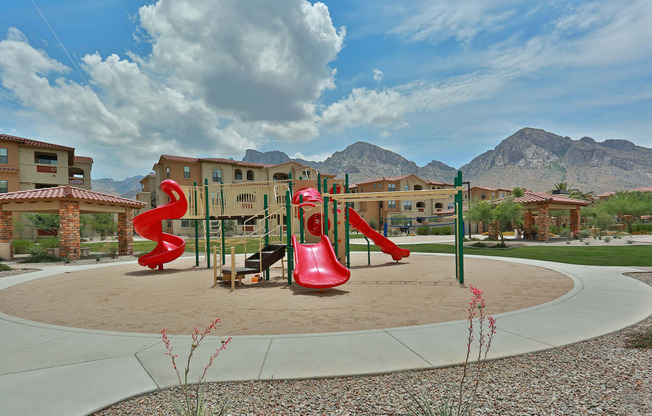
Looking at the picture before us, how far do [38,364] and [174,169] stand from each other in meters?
48.5

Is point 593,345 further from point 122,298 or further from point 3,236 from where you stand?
point 3,236

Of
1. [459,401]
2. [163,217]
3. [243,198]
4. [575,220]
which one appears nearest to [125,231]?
[163,217]

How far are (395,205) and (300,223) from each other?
52.1 m

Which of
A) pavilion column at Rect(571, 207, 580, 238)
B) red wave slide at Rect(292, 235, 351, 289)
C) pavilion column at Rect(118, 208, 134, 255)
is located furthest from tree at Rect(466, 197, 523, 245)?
pavilion column at Rect(118, 208, 134, 255)

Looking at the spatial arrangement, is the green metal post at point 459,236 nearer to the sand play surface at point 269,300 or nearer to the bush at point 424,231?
the sand play surface at point 269,300

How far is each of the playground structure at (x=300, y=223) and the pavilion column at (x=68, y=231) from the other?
844 cm

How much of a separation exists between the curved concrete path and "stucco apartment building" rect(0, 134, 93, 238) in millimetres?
40329

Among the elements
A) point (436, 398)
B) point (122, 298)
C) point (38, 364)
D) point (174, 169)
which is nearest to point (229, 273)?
point (122, 298)

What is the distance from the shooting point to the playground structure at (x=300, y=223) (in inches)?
380

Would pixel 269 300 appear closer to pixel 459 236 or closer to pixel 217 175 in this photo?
pixel 459 236

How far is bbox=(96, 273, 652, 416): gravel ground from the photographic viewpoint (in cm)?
309

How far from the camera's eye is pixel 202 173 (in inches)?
1983

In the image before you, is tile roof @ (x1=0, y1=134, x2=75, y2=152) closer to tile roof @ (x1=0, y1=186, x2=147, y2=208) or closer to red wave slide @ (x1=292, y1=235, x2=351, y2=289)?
tile roof @ (x1=0, y1=186, x2=147, y2=208)

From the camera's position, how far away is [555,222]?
144ft
